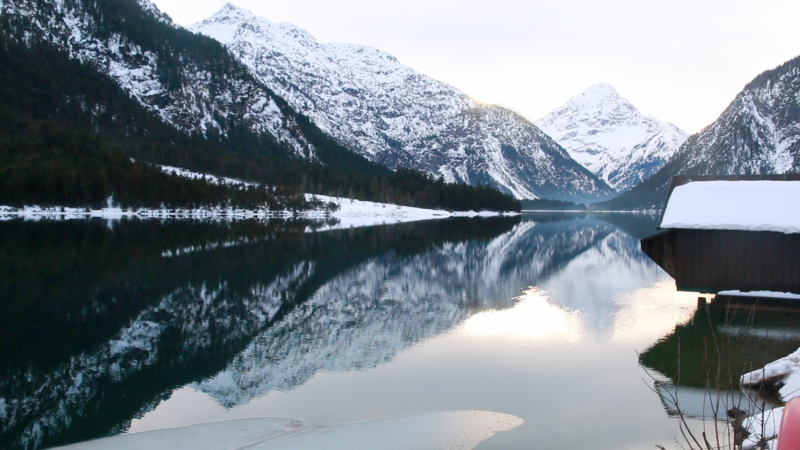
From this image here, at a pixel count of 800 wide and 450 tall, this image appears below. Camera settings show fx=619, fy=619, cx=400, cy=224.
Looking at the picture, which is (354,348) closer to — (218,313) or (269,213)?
(218,313)

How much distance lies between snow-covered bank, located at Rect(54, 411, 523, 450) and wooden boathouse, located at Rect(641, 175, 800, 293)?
43.1ft

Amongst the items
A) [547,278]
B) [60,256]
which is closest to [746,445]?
[547,278]

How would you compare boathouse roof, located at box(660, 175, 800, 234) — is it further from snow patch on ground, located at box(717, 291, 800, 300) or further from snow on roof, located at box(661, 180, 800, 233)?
snow patch on ground, located at box(717, 291, 800, 300)

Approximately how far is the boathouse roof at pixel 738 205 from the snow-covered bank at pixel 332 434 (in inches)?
518

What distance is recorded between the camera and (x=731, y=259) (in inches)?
823

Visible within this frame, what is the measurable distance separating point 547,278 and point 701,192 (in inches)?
465

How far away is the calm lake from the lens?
11.7m

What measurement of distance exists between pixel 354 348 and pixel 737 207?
1389 centimetres

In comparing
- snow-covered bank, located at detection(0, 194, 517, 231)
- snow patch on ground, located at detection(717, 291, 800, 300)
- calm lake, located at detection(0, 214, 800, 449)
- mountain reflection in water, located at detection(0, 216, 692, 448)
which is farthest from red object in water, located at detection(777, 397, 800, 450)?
snow-covered bank, located at detection(0, 194, 517, 231)

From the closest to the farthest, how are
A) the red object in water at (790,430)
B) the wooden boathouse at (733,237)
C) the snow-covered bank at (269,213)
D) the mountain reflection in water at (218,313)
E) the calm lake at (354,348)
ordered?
1. the red object in water at (790,430)
2. the calm lake at (354,348)
3. the mountain reflection in water at (218,313)
4. the wooden boathouse at (733,237)
5. the snow-covered bank at (269,213)

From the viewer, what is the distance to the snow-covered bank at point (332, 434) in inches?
400

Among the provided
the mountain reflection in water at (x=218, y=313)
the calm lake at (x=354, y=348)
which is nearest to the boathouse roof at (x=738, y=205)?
the calm lake at (x=354, y=348)

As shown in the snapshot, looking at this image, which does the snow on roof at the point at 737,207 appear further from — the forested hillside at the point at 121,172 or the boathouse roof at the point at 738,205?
the forested hillside at the point at 121,172

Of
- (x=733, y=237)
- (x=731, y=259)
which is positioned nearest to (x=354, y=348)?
(x=731, y=259)
